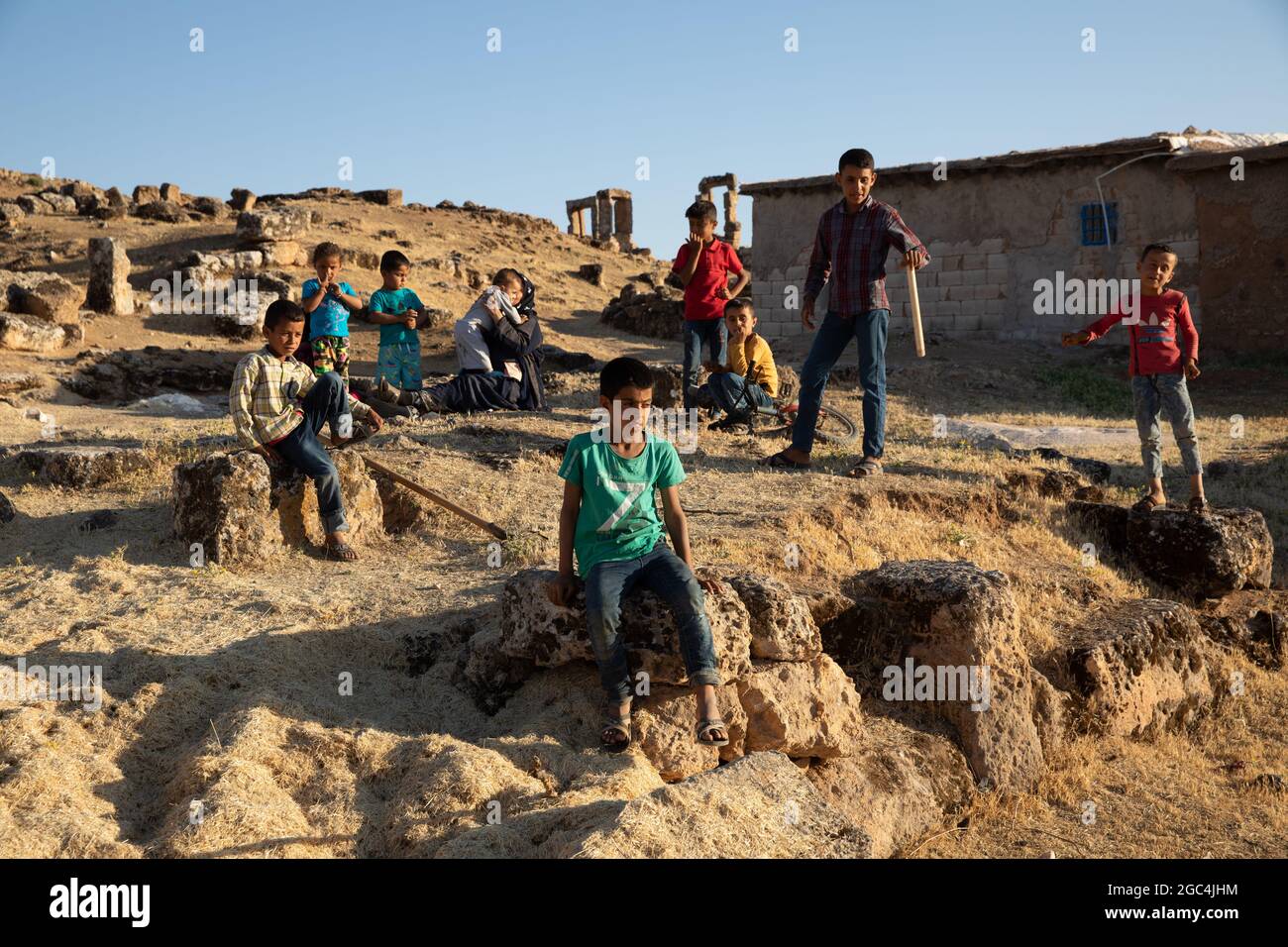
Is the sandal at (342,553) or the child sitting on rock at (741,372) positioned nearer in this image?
the sandal at (342,553)

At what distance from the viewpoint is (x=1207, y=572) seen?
6.95m

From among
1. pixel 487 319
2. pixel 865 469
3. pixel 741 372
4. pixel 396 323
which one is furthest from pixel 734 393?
pixel 396 323

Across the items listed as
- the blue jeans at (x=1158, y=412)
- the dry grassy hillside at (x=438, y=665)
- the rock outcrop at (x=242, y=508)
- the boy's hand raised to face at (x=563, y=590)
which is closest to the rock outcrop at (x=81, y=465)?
the dry grassy hillside at (x=438, y=665)

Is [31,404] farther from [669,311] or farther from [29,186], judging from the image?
[29,186]

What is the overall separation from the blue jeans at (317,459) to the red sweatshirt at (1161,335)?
15.2 feet

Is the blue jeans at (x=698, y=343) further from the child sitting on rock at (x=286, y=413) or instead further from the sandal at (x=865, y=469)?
the child sitting on rock at (x=286, y=413)

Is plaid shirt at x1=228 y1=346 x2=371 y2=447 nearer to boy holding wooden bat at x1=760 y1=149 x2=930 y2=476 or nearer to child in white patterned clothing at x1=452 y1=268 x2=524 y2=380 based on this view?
child in white patterned clothing at x1=452 y1=268 x2=524 y2=380

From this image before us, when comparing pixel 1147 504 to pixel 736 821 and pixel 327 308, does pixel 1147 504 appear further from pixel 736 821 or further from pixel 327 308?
pixel 327 308

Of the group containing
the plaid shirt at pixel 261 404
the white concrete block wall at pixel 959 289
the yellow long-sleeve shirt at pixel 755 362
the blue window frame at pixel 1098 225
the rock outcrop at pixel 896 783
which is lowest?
the rock outcrop at pixel 896 783

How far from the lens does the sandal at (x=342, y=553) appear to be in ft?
18.9

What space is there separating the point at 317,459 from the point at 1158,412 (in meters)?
5.11

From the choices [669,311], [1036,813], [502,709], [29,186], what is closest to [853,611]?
[1036,813]

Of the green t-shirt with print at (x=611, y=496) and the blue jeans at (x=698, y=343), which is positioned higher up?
the blue jeans at (x=698, y=343)

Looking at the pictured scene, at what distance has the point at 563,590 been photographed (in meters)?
4.43
